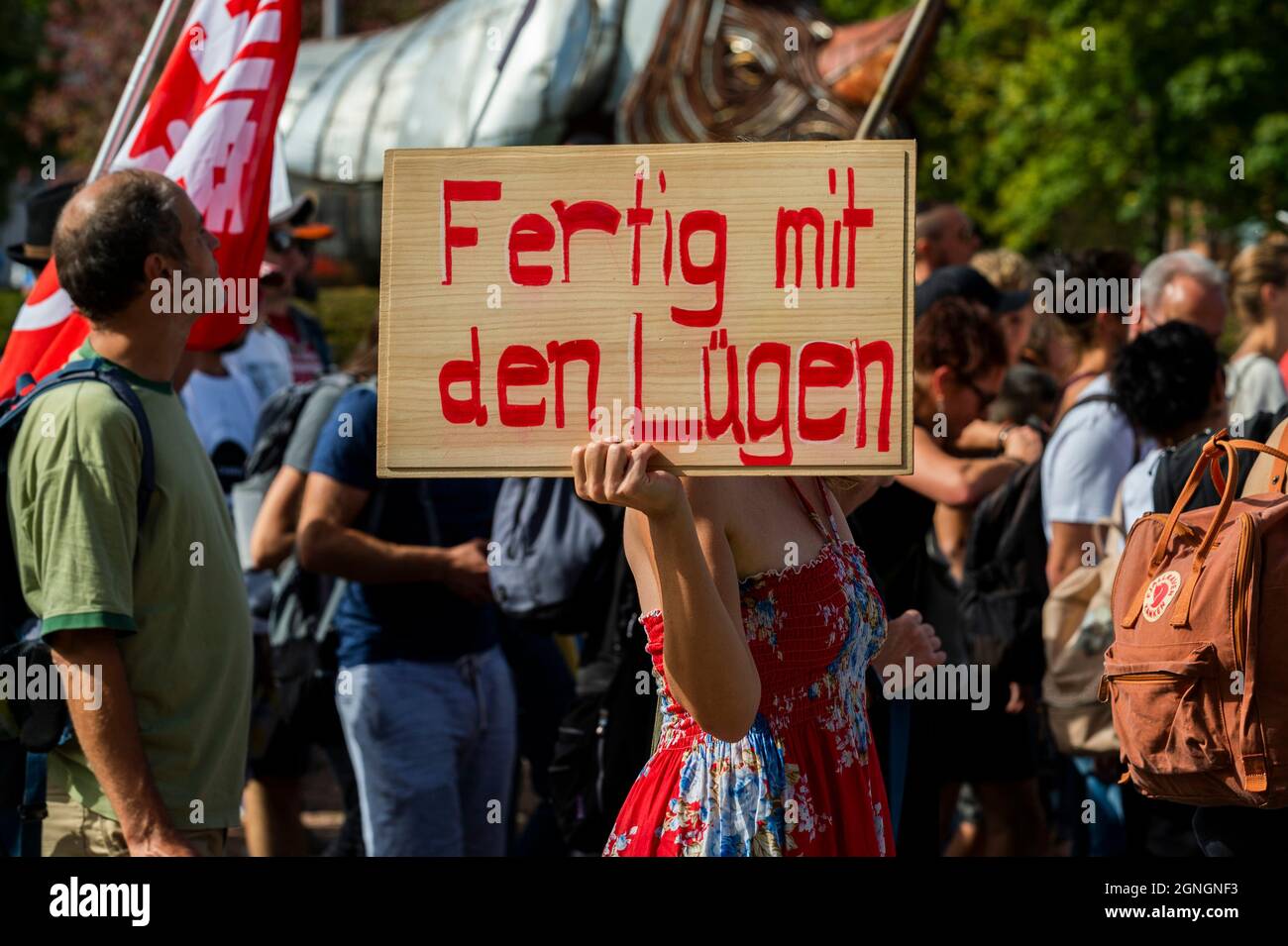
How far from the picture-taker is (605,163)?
8.62 ft

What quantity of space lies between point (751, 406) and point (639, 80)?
12.4 meters

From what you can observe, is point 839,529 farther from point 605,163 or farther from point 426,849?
point 426,849

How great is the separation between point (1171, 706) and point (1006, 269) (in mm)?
4068

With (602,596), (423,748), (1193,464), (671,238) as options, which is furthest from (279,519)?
(671,238)

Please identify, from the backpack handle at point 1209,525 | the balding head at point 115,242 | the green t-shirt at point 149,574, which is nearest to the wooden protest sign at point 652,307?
the backpack handle at point 1209,525

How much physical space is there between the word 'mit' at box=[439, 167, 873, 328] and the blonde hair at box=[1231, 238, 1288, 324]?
3990mm

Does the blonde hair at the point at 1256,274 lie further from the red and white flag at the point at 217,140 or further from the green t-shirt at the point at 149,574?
the green t-shirt at the point at 149,574

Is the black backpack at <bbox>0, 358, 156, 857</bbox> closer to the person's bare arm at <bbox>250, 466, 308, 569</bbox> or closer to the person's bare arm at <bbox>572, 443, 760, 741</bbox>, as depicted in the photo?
the person's bare arm at <bbox>572, 443, 760, 741</bbox>

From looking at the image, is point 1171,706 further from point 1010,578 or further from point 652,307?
point 1010,578

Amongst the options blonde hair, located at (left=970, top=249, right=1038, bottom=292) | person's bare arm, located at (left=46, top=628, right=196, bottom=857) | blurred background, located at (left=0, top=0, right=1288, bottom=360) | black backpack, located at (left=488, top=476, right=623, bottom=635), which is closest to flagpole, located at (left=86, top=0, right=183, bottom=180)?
black backpack, located at (left=488, top=476, right=623, bottom=635)

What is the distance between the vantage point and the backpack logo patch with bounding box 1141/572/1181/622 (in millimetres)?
2986

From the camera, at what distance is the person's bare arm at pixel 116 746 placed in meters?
3.23

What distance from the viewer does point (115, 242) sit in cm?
345

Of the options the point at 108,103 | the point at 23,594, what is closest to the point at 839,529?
the point at 23,594
